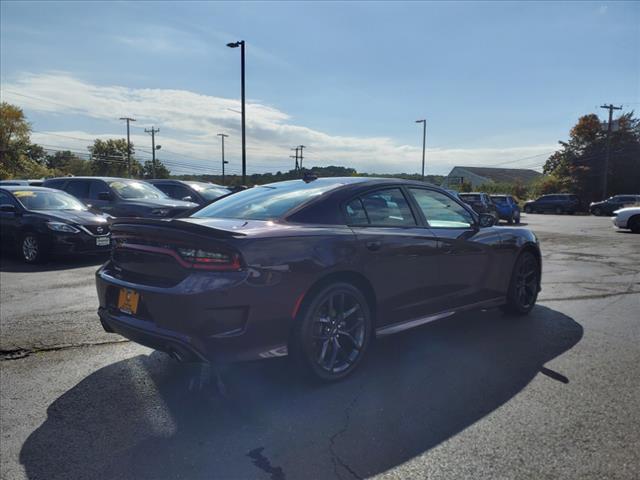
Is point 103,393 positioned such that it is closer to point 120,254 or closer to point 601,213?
point 120,254

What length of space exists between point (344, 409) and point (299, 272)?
948 millimetres

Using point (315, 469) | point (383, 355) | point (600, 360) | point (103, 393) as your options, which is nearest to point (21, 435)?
point (103, 393)

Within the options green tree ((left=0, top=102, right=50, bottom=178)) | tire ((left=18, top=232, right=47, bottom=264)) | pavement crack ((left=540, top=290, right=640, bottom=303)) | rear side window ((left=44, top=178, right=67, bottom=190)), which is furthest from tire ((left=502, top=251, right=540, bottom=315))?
green tree ((left=0, top=102, right=50, bottom=178))

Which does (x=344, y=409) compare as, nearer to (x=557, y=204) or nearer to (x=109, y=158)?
(x=557, y=204)

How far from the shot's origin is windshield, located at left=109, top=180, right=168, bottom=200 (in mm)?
11391

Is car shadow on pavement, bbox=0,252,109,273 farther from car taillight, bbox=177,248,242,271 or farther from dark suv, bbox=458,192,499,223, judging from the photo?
dark suv, bbox=458,192,499,223

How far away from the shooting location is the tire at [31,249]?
28.6 feet

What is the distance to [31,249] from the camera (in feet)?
29.1

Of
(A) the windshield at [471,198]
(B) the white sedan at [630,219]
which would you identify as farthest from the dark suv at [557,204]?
(B) the white sedan at [630,219]

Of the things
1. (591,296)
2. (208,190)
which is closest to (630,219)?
(591,296)

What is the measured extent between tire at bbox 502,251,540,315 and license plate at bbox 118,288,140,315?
385 centimetres

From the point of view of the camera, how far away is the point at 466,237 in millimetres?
4602

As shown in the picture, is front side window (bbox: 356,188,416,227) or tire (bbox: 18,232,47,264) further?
tire (bbox: 18,232,47,264)

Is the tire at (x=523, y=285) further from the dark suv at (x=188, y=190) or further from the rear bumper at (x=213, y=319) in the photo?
the dark suv at (x=188, y=190)
